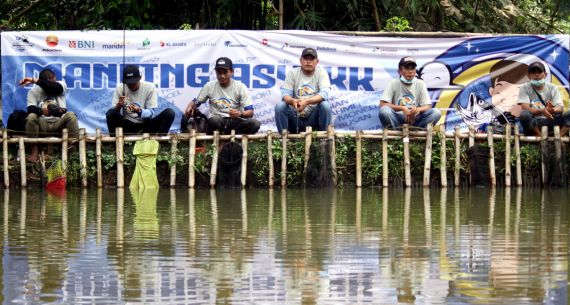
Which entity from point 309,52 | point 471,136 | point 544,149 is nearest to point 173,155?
point 309,52

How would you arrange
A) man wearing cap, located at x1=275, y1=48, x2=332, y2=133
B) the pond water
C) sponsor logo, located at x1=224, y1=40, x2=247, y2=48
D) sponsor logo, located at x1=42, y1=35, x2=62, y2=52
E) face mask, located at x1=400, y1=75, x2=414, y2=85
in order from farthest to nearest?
sponsor logo, located at x1=224, y1=40, x2=247, y2=48 < sponsor logo, located at x1=42, y1=35, x2=62, y2=52 < face mask, located at x1=400, y1=75, x2=414, y2=85 < man wearing cap, located at x1=275, y1=48, x2=332, y2=133 < the pond water

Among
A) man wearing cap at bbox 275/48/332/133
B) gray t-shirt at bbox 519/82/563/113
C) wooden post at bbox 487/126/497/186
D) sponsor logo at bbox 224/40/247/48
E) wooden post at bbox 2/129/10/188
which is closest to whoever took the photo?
wooden post at bbox 2/129/10/188

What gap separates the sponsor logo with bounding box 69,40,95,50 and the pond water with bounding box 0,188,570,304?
12.1 feet

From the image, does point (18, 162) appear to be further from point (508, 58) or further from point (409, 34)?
point (508, 58)

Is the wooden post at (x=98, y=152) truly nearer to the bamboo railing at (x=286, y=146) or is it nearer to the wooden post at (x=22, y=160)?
the bamboo railing at (x=286, y=146)

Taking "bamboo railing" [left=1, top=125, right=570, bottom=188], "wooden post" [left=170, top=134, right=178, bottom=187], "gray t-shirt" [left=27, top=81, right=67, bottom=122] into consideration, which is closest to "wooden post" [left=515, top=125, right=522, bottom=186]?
"bamboo railing" [left=1, top=125, right=570, bottom=188]

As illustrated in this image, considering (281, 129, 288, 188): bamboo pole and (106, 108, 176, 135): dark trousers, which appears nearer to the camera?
(281, 129, 288, 188): bamboo pole

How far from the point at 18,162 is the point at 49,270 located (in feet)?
29.1

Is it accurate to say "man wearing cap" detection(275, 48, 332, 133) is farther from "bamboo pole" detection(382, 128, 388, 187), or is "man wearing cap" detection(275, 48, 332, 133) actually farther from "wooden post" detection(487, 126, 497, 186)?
"wooden post" detection(487, 126, 497, 186)

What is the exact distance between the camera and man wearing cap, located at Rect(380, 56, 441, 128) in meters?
18.2

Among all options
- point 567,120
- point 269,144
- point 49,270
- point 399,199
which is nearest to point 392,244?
point 49,270

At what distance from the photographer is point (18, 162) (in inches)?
703

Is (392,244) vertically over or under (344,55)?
under

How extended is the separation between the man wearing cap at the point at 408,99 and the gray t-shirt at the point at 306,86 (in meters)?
0.91
